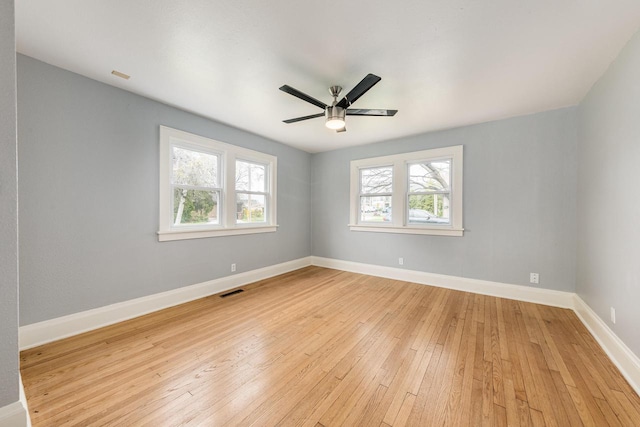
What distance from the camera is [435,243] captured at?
404 centimetres

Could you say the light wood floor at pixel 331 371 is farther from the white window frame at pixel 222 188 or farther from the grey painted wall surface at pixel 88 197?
the white window frame at pixel 222 188

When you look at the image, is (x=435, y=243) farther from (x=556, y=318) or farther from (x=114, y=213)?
(x=114, y=213)

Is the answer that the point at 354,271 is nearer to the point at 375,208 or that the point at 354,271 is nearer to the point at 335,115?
the point at 375,208

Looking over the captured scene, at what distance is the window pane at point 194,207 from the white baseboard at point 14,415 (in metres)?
2.22

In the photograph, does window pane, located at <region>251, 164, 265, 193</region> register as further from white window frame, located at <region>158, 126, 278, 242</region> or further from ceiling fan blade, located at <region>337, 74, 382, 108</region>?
ceiling fan blade, located at <region>337, 74, 382, 108</region>

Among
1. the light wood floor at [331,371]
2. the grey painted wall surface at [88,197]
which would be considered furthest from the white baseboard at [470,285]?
the grey painted wall surface at [88,197]

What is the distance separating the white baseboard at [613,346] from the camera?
1.72 meters

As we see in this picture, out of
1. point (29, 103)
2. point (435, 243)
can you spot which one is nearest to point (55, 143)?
point (29, 103)

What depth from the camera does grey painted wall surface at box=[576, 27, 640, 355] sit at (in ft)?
5.88

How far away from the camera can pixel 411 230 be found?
4.25 meters

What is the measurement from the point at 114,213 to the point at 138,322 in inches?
49.0

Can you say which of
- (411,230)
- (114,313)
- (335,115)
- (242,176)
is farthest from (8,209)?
(411,230)

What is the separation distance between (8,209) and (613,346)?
432cm

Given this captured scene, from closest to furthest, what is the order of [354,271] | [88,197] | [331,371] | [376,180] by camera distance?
[331,371] → [88,197] → [376,180] → [354,271]
